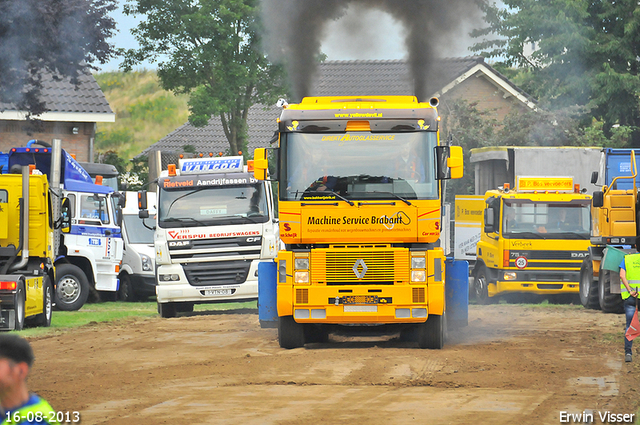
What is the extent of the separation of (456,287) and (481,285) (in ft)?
34.4

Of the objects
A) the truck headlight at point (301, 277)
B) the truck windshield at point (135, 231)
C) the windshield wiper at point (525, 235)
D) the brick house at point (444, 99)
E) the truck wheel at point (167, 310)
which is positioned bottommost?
the truck wheel at point (167, 310)

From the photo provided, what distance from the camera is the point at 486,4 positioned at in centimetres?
1983

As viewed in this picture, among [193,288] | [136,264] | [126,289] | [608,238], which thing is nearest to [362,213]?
[193,288]

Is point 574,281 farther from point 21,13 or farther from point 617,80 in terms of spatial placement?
point 21,13

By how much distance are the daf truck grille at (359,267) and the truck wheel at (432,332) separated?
77cm

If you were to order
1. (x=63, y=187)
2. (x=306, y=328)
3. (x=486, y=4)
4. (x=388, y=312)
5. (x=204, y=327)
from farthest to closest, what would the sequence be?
1. (x=63, y=187)
2. (x=486, y=4)
3. (x=204, y=327)
4. (x=306, y=328)
5. (x=388, y=312)

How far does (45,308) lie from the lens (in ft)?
55.9

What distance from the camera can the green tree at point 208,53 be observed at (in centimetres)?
2628

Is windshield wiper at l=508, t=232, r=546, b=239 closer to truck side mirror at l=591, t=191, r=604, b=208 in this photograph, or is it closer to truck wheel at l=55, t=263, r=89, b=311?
truck side mirror at l=591, t=191, r=604, b=208

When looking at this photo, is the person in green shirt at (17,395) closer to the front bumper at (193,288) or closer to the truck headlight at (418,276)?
the truck headlight at (418,276)

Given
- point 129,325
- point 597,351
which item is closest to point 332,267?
point 597,351

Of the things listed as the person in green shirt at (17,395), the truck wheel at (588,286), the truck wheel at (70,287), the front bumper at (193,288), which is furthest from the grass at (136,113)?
the person in green shirt at (17,395)

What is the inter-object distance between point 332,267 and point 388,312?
0.94 m

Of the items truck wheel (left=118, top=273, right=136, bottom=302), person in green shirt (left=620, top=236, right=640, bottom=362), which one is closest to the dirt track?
person in green shirt (left=620, top=236, right=640, bottom=362)
